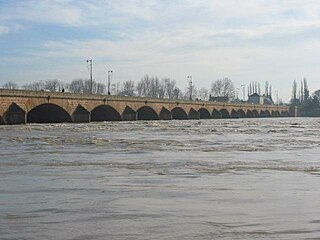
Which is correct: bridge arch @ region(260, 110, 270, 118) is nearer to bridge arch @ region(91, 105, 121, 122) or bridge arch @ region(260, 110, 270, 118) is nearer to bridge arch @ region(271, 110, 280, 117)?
bridge arch @ region(271, 110, 280, 117)

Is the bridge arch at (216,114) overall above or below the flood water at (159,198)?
above

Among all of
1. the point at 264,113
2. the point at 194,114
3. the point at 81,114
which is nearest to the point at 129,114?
the point at 81,114

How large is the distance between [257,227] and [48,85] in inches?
7543

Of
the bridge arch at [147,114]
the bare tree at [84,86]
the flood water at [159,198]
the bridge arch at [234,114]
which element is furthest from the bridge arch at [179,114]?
the bare tree at [84,86]

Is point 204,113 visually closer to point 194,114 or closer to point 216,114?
point 216,114

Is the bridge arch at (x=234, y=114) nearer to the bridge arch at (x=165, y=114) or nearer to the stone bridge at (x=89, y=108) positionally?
the stone bridge at (x=89, y=108)

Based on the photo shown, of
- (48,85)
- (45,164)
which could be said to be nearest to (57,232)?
(45,164)

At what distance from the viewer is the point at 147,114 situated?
9125cm

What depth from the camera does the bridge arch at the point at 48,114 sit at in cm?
6338

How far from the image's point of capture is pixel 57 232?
831 centimetres

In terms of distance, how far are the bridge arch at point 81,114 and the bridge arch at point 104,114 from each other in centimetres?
776

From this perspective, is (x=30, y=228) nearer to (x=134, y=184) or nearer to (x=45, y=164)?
(x=134, y=184)

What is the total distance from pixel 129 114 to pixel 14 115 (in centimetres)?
2865

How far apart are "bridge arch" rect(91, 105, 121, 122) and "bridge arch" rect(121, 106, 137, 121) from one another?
1.44 meters
